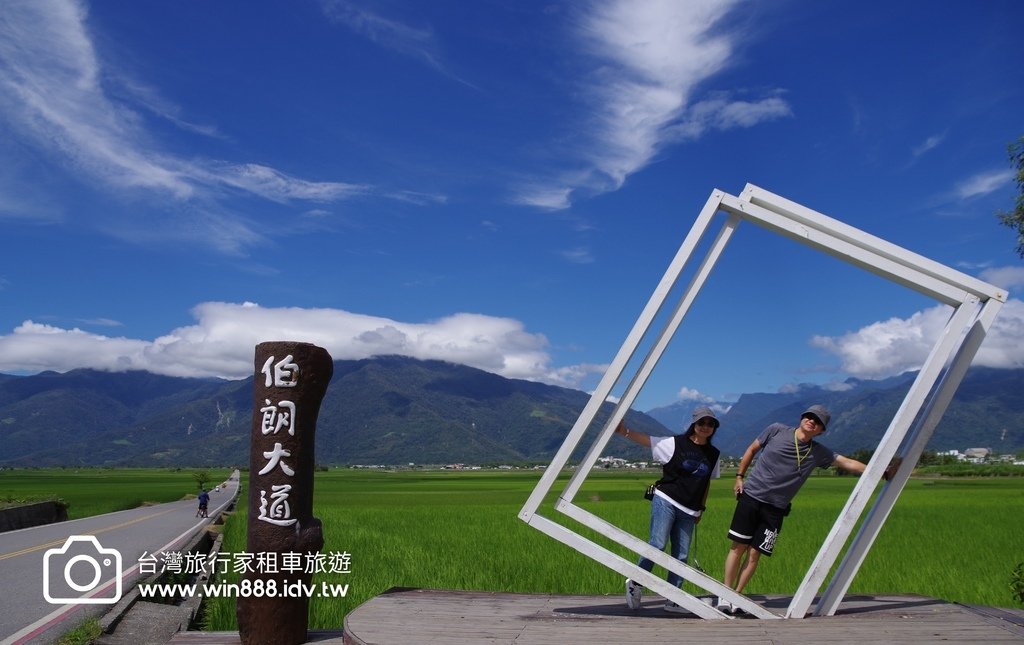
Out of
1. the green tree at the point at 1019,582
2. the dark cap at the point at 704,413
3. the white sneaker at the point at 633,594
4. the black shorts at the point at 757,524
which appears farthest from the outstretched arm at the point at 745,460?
the green tree at the point at 1019,582

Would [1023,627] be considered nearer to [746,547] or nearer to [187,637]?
[746,547]

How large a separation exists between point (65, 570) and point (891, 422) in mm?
10887

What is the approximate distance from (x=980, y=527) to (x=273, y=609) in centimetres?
1684

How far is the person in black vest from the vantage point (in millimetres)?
6402

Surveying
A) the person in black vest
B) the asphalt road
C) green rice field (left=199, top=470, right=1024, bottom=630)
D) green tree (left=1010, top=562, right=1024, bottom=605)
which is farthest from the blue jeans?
the asphalt road

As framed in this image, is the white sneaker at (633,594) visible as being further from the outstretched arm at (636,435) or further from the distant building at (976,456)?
the distant building at (976,456)

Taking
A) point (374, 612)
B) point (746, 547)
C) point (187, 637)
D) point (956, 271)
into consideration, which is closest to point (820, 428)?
point (746, 547)

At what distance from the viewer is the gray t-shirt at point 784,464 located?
21.0 ft

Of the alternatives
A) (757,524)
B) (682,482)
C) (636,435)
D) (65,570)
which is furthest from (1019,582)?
(65,570)

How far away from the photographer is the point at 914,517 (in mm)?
20625

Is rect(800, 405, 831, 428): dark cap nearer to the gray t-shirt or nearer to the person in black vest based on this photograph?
the gray t-shirt

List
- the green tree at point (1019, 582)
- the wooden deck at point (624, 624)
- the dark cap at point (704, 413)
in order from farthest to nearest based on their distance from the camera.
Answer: the green tree at point (1019, 582) < the dark cap at point (704, 413) < the wooden deck at point (624, 624)

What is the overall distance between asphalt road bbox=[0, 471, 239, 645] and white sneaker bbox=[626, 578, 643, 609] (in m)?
4.96

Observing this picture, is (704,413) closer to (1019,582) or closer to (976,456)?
(1019,582)
